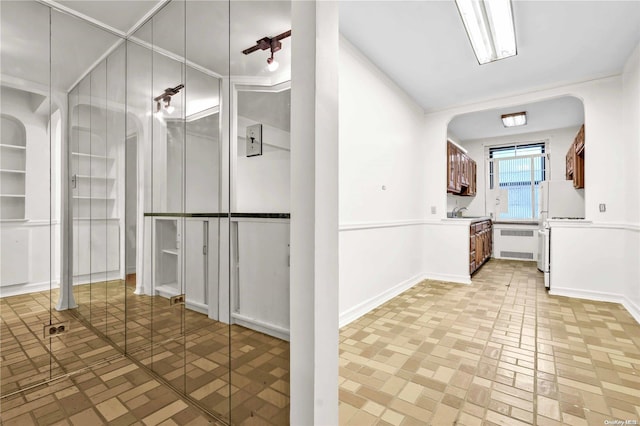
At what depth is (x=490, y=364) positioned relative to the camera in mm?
2059

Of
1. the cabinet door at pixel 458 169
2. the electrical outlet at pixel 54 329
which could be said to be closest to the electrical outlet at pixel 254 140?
the electrical outlet at pixel 54 329

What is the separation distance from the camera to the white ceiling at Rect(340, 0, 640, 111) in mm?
2473

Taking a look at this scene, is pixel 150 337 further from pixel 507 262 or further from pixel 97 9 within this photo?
pixel 507 262

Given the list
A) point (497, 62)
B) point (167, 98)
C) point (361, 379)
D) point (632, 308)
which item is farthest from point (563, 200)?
point (167, 98)

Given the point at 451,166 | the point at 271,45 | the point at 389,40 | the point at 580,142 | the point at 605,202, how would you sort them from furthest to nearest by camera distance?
1. the point at 451,166
2. the point at 580,142
3. the point at 605,202
4. the point at 389,40
5. the point at 271,45

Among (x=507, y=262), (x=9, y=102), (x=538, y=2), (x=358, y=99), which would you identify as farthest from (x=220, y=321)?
(x=507, y=262)

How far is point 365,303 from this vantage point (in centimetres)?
309

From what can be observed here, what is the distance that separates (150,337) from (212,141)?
1174 millimetres

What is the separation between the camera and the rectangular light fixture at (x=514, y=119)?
5160mm

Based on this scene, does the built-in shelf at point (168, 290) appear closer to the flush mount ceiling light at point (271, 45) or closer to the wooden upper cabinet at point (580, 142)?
the flush mount ceiling light at point (271, 45)

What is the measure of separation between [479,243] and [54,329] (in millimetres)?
5583

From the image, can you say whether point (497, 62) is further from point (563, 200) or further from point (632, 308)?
point (632, 308)

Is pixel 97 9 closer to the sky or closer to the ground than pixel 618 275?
closer to the sky

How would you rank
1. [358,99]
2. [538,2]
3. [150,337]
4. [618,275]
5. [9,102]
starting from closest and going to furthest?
[9,102] → [150,337] → [538,2] → [358,99] → [618,275]
